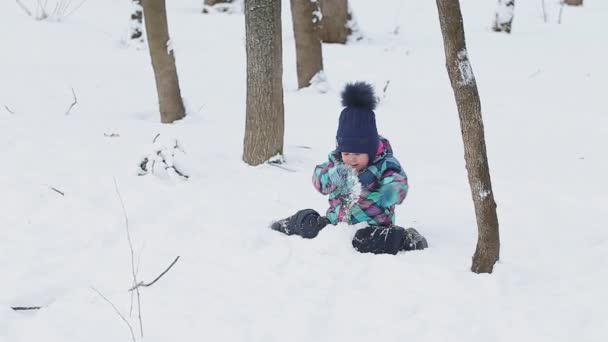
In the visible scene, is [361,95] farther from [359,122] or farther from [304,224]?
[304,224]

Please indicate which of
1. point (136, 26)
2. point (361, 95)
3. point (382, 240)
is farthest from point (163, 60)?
point (136, 26)

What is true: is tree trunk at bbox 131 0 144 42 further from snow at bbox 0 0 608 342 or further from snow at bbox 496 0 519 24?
snow at bbox 496 0 519 24

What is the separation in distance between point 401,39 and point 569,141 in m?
6.40

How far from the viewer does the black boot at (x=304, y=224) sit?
4434 mm

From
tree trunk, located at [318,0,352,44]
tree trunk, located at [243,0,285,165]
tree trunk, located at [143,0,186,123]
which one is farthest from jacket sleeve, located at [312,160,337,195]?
tree trunk, located at [318,0,352,44]

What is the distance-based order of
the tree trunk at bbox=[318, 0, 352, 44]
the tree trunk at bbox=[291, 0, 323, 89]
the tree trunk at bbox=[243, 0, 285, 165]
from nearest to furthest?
1. the tree trunk at bbox=[243, 0, 285, 165]
2. the tree trunk at bbox=[291, 0, 323, 89]
3. the tree trunk at bbox=[318, 0, 352, 44]

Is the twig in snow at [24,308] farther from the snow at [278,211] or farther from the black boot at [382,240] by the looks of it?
the black boot at [382,240]

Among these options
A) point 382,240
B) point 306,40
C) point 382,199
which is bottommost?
point 306,40

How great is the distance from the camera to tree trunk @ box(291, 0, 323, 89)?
30.8 ft

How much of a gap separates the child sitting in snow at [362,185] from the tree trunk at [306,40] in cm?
531

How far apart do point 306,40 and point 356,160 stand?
18.3 ft

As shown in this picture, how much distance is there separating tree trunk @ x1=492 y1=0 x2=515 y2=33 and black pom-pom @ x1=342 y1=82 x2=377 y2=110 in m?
10.4

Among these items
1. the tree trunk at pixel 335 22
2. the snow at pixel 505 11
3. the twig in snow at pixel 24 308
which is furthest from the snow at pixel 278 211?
the snow at pixel 505 11

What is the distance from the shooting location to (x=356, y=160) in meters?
4.32
